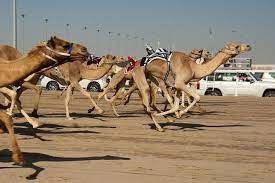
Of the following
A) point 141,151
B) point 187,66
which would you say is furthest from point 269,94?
point 141,151

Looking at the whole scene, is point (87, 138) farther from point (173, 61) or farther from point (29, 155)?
point (173, 61)

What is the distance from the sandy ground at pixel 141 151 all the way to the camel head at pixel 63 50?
1.73 meters

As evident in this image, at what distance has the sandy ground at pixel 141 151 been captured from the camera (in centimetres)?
812

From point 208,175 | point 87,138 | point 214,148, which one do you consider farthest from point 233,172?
point 87,138

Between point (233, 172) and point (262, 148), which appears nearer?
point (233, 172)

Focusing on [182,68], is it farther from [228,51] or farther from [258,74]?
[258,74]

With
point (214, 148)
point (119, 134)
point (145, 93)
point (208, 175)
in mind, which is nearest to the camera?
point (208, 175)

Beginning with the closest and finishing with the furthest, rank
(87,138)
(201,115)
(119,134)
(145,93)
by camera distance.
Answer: (87,138) → (119,134) → (145,93) → (201,115)

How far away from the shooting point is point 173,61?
568 inches

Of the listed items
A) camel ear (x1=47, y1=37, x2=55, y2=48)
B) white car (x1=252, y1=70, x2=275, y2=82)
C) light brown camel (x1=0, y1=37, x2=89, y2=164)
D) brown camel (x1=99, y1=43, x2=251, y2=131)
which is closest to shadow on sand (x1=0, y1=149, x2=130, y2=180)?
light brown camel (x1=0, y1=37, x2=89, y2=164)

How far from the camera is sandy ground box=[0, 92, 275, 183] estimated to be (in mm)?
8125

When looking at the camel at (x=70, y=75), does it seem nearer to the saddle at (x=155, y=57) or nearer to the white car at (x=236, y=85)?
the saddle at (x=155, y=57)

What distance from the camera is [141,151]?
1028cm

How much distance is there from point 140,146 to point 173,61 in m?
4.09
